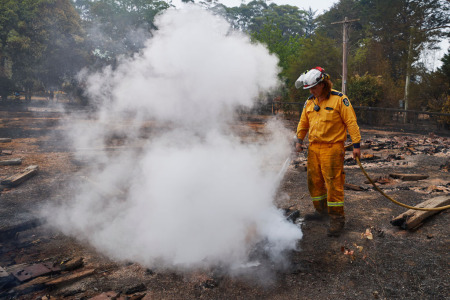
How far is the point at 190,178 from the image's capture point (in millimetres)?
4785

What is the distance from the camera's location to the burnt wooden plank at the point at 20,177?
6.56m

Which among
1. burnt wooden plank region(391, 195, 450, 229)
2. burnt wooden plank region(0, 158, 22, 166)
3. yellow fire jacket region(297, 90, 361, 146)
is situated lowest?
burnt wooden plank region(391, 195, 450, 229)

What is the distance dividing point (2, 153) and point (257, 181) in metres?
8.59

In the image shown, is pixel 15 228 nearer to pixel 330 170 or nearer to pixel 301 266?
pixel 301 266

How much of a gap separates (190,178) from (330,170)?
6.72 feet

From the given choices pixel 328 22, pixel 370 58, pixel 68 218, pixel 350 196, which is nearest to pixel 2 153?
pixel 68 218

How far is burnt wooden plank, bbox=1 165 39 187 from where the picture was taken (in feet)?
21.5

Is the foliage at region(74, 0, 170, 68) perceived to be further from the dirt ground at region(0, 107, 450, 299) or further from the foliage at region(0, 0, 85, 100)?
the dirt ground at region(0, 107, 450, 299)

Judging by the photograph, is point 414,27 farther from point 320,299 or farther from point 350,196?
point 320,299

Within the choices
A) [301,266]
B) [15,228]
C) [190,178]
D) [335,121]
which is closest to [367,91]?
[335,121]

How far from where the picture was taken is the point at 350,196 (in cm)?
573

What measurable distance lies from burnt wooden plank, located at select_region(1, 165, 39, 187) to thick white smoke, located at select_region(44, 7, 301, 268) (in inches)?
55.0

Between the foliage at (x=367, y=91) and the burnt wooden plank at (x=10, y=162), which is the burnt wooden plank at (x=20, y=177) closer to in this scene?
the burnt wooden plank at (x=10, y=162)

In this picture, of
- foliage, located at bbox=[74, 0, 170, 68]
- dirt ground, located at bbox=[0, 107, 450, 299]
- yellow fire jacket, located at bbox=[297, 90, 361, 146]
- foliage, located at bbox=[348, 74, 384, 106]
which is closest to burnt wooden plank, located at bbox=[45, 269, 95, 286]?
dirt ground, located at bbox=[0, 107, 450, 299]
